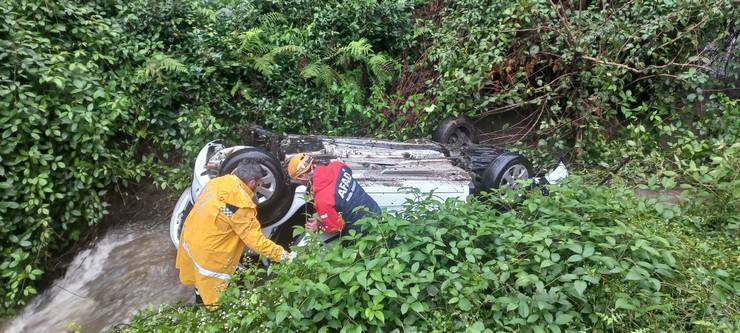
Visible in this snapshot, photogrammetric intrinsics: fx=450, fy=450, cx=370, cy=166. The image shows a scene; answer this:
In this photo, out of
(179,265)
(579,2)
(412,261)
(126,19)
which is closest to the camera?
(412,261)

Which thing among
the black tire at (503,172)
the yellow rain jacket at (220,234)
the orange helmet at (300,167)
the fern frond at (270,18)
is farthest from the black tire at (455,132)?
the yellow rain jacket at (220,234)

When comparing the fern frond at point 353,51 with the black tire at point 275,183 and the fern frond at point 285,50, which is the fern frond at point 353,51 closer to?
the fern frond at point 285,50

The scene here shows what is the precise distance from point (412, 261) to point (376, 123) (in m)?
4.31

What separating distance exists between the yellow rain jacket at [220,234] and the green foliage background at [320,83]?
7.24 ft

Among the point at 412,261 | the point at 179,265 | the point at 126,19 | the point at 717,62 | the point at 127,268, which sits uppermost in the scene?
the point at 126,19

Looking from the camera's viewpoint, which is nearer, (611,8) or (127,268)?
(127,268)

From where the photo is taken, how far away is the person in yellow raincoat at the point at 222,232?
12.0 ft

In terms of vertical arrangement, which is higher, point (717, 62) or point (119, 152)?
point (717, 62)

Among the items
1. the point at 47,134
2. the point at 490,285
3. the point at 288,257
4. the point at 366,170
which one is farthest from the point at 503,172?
the point at 47,134

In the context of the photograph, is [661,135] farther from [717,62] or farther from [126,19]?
[126,19]

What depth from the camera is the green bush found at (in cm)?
245

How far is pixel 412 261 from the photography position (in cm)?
284

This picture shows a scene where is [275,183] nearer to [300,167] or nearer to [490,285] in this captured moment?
[300,167]

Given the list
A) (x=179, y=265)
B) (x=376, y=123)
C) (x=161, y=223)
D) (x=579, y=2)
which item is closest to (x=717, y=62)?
(x=579, y=2)
